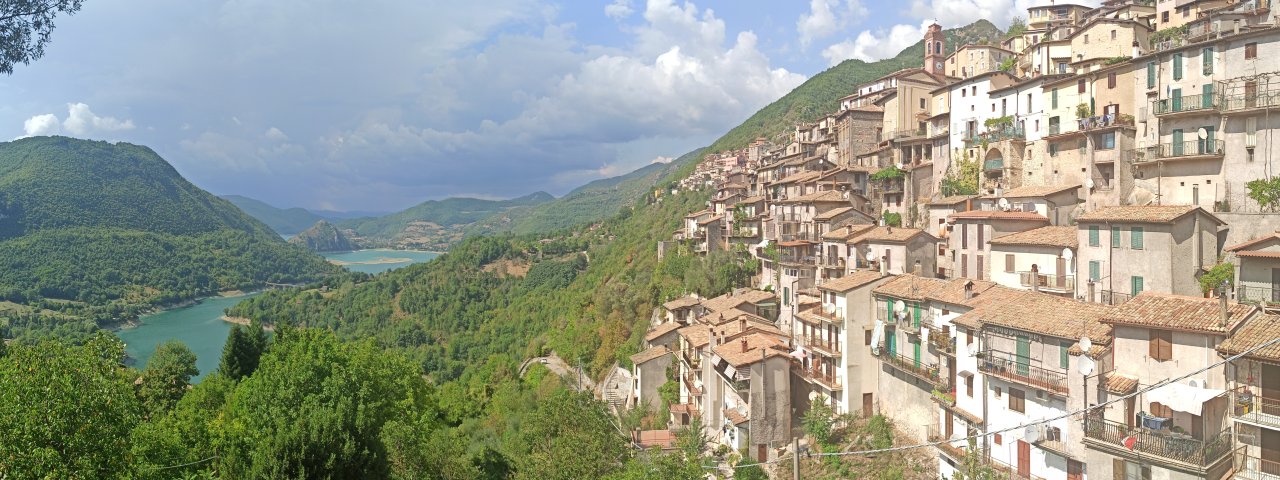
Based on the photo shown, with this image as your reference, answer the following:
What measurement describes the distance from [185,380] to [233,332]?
18.6 feet

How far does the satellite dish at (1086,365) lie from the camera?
60.9ft

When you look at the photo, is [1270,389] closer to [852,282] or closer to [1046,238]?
[1046,238]

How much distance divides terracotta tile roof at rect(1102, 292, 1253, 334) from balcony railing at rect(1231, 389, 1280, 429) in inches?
61.0

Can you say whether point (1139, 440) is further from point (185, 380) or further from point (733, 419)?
point (185, 380)

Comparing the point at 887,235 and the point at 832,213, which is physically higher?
the point at 832,213

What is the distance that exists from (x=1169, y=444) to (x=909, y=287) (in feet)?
40.2

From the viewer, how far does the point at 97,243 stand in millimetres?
148250

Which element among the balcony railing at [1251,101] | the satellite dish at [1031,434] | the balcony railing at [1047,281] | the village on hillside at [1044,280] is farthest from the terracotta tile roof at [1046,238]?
the satellite dish at [1031,434]

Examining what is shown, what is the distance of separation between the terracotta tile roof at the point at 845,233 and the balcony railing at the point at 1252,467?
70.4 ft

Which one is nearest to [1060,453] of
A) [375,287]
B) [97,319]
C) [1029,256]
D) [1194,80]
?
[1029,256]

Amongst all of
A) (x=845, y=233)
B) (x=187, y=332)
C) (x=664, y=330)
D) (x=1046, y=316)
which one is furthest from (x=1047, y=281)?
(x=187, y=332)

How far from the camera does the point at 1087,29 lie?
140ft

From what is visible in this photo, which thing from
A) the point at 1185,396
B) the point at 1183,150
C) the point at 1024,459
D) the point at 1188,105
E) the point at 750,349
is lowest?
the point at 1024,459

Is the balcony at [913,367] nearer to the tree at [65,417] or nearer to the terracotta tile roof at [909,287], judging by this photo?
the terracotta tile roof at [909,287]
